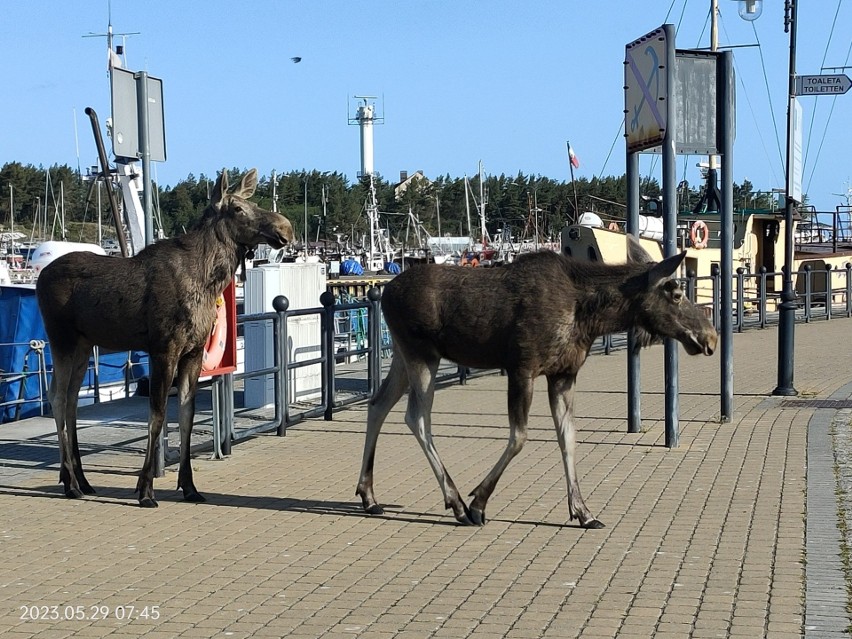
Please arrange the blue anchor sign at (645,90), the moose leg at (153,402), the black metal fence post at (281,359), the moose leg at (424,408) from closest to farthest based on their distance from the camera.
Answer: the moose leg at (424,408)
the moose leg at (153,402)
the blue anchor sign at (645,90)
the black metal fence post at (281,359)

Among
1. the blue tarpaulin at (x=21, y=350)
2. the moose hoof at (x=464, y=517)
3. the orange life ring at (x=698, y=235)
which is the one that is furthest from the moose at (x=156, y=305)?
the orange life ring at (x=698, y=235)

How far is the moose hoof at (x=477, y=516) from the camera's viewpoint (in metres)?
8.12

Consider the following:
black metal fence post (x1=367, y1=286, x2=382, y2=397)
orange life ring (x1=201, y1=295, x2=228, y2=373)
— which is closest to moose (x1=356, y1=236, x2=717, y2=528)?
orange life ring (x1=201, y1=295, x2=228, y2=373)

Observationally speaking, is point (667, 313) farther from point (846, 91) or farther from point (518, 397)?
point (846, 91)

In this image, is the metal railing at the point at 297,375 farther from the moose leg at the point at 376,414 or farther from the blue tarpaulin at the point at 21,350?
the moose leg at the point at 376,414

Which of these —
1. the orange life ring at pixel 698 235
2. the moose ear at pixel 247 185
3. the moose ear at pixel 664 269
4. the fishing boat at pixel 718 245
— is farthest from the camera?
the fishing boat at pixel 718 245

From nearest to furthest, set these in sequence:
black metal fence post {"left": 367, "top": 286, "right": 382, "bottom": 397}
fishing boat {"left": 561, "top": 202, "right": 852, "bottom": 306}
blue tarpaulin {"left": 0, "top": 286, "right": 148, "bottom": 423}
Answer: black metal fence post {"left": 367, "top": 286, "right": 382, "bottom": 397}, blue tarpaulin {"left": 0, "top": 286, "right": 148, "bottom": 423}, fishing boat {"left": 561, "top": 202, "right": 852, "bottom": 306}

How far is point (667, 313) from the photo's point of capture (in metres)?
8.23

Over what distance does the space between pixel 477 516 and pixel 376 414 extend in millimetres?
1113

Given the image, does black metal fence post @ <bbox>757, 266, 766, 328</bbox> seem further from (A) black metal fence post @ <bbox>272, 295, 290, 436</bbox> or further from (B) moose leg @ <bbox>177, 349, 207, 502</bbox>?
(B) moose leg @ <bbox>177, 349, 207, 502</bbox>

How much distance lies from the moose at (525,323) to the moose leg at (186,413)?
5.32 feet

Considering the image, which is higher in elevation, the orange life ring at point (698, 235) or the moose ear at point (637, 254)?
the orange life ring at point (698, 235)

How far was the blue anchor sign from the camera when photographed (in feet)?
38.5

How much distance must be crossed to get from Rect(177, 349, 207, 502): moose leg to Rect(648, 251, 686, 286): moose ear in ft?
11.1
